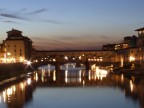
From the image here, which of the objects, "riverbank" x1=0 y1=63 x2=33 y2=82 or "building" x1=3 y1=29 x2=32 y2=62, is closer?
"riverbank" x1=0 y1=63 x2=33 y2=82

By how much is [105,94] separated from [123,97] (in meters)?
4.29

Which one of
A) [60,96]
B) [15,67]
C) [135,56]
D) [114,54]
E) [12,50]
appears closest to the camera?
[60,96]

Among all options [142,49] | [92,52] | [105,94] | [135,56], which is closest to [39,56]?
[92,52]

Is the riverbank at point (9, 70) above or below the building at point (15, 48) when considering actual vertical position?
below

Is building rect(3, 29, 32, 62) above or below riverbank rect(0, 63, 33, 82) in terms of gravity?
above

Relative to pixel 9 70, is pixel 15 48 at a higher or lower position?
higher

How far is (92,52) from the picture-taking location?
166250 mm

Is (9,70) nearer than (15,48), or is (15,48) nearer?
(9,70)

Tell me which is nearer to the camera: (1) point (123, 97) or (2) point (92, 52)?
(1) point (123, 97)

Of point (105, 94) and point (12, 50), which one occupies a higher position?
point (12, 50)

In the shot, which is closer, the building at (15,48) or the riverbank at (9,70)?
the riverbank at (9,70)

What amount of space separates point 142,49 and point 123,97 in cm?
6890

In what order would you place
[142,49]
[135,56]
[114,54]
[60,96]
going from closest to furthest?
[60,96] < [142,49] < [135,56] < [114,54]

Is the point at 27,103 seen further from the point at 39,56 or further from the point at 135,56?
the point at 39,56
